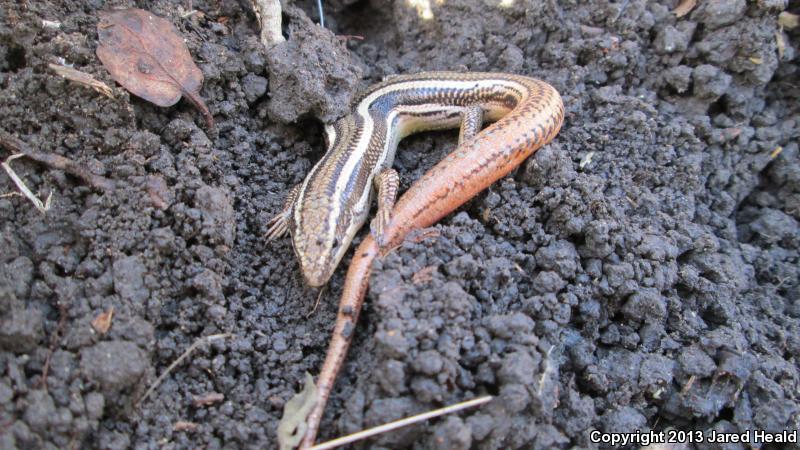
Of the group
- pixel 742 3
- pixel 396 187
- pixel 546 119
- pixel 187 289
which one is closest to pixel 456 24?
→ pixel 546 119

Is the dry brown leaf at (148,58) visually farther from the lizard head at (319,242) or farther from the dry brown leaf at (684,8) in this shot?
the dry brown leaf at (684,8)

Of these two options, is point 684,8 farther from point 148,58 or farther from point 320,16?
point 148,58

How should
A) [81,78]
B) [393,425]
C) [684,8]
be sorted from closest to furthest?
[393,425] → [81,78] → [684,8]

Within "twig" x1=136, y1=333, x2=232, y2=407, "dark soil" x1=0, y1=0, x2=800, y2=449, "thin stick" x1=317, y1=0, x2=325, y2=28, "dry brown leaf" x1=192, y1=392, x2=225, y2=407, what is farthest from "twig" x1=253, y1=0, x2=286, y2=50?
"dry brown leaf" x1=192, y1=392, x2=225, y2=407

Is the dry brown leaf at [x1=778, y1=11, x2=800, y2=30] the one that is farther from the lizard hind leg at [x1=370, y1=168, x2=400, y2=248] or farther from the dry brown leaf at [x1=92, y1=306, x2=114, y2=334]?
the dry brown leaf at [x1=92, y1=306, x2=114, y2=334]

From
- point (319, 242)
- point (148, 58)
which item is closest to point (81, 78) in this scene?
point (148, 58)

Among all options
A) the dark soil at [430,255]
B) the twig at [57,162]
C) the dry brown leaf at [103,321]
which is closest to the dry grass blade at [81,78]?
the dark soil at [430,255]
